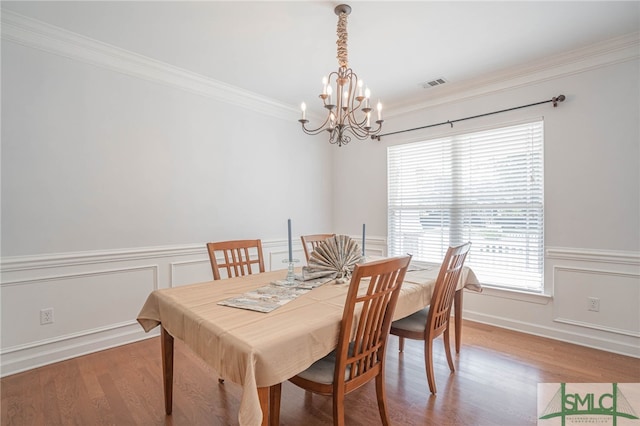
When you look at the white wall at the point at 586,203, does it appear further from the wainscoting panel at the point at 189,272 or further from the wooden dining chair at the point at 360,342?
the wainscoting panel at the point at 189,272

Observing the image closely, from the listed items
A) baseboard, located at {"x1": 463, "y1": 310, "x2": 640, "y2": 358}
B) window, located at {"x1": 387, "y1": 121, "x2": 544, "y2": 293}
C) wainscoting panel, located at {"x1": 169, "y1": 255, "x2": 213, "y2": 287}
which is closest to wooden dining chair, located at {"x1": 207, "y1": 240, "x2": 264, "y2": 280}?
wainscoting panel, located at {"x1": 169, "y1": 255, "x2": 213, "y2": 287}

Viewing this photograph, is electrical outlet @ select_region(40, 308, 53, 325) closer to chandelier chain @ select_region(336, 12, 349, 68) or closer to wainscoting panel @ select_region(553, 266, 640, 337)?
chandelier chain @ select_region(336, 12, 349, 68)

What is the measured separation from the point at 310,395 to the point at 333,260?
0.88m

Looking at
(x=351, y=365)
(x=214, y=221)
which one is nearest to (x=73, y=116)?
(x=214, y=221)

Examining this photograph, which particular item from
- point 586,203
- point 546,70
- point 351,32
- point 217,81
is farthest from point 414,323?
point 217,81

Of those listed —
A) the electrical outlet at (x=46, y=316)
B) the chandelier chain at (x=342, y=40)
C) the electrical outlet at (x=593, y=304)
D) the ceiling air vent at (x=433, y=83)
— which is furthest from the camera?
the ceiling air vent at (x=433, y=83)

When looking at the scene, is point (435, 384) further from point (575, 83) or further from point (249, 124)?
point (249, 124)

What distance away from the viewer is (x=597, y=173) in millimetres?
2676

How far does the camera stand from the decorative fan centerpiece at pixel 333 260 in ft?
6.74

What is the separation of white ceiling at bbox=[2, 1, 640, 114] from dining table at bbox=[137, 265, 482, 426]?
186 centimetres

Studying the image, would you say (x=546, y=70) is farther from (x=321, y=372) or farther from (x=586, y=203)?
(x=321, y=372)

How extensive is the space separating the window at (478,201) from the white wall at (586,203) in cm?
11

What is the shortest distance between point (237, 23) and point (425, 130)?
7.84 ft

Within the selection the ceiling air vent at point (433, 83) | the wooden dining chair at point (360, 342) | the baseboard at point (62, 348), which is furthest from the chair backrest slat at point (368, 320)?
the ceiling air vent at point (433, 83)
